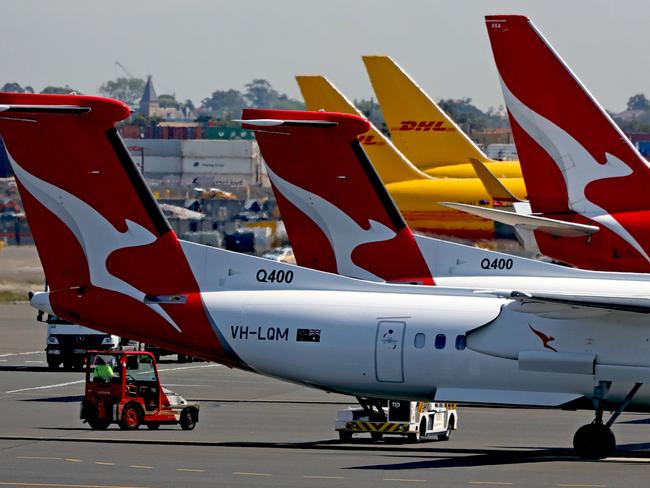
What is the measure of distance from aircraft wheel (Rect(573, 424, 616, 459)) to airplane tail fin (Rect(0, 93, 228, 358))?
675 cm

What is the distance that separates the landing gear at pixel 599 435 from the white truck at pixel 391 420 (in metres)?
3.38

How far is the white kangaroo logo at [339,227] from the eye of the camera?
30.4 meters

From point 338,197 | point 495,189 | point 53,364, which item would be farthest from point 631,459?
point 53,364

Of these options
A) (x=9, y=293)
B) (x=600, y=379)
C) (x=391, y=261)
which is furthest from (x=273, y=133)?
(x=9, y=293)

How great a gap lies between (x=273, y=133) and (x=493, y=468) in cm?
951

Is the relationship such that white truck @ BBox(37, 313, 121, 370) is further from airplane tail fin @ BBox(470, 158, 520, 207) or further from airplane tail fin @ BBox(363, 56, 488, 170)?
airplane tail fin @ BBox(363, 56, 488, 170)

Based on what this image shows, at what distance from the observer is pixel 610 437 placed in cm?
2533

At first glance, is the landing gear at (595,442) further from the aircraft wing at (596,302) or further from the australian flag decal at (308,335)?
the australian flag decal at (308,335)

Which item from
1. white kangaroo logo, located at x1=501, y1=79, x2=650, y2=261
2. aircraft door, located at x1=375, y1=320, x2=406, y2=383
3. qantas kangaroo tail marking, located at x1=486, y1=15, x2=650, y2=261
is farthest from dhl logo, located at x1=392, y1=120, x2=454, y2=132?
aircraft door, located at x1=375, y1=320, x2=406, y2=383

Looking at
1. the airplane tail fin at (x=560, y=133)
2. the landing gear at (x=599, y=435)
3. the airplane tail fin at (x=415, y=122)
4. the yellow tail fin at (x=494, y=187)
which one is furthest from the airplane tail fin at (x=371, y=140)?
the landing gear at (x=599, y=435)

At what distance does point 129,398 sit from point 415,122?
3414 cm

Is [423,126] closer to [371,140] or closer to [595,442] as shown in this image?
[371,140]

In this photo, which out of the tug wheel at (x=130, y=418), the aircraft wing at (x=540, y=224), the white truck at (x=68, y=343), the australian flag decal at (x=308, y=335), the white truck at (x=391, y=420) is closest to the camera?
the australian flag decal at (x=308, y=335)

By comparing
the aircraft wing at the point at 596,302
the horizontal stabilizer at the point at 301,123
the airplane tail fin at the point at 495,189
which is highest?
the horizontal stabilizer at the point at 301,123
